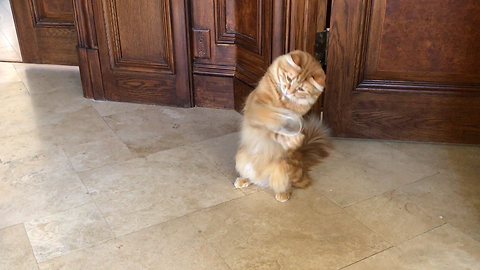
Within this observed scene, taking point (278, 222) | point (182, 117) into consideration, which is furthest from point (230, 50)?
point (278, 222)

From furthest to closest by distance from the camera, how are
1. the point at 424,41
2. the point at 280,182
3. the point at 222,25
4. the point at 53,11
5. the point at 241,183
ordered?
the point at 53,11 < the point at 222,25 < the point at 424,41 < the point at 241,183 < the point at 280,182

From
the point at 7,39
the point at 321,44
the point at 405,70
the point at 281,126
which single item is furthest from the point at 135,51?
the point at 7,39

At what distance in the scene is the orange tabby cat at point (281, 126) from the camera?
5.40 ft

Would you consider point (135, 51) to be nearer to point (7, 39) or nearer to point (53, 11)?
point (53, 11)

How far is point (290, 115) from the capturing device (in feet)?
5.60

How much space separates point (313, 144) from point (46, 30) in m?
2.31

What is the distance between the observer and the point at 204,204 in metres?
1.88

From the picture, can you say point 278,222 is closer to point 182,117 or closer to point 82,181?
point 82,181

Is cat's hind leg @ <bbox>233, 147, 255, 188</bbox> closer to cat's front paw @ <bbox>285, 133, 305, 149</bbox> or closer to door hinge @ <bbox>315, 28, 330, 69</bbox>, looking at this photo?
cat's front paw @ <bbox>285, 133, 305, 149</bbox>

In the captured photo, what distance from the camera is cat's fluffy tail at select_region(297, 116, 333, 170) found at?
2.03m

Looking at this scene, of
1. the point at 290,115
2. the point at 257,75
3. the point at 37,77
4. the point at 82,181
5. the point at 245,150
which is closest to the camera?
the point at 290,115

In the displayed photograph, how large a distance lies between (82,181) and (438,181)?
1.58 meters

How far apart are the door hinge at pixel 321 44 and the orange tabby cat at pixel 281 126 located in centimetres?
47

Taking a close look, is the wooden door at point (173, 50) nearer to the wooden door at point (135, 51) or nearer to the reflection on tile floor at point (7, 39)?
the wooden door at point (135, 51)
